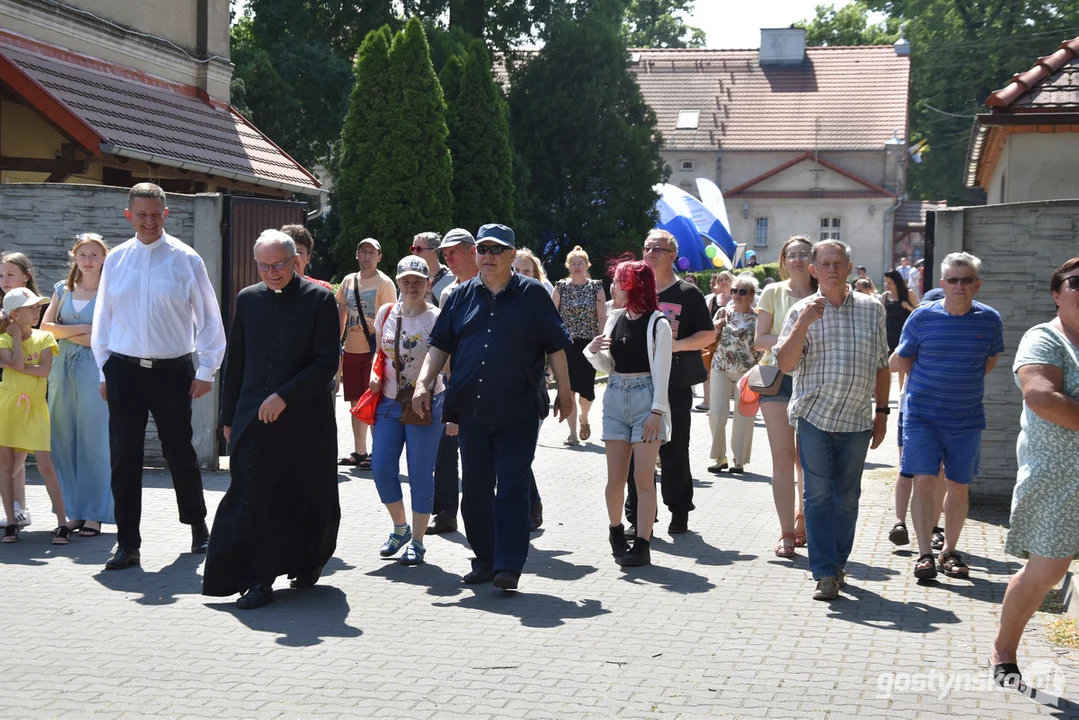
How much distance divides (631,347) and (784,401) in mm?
1118

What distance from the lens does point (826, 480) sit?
741 centimetres

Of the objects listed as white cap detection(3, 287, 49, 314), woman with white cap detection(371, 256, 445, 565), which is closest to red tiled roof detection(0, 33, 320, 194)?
white cap detection(3, 287, 49, 314)

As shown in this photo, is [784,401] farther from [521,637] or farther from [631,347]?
[521,637]

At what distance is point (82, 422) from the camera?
8.91m

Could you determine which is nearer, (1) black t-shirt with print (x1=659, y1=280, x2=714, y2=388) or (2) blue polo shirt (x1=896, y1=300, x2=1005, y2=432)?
(2) blue polo shirt (x1=896, y1=300, x2=1005, y2=432)

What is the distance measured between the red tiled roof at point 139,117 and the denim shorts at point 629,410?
9.79m

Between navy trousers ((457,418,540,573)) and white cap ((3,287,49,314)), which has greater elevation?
white cap ((3,287,49,314))

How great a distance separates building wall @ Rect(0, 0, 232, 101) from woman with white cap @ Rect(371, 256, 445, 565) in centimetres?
1061

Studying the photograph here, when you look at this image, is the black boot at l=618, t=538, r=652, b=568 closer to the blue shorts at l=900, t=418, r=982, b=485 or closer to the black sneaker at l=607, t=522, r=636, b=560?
the black sneaker at l=607, t=522, r=636, b=560

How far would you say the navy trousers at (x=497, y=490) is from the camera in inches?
293

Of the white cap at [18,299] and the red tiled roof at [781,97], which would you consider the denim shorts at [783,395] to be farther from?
the red tiled roof at [781,97]

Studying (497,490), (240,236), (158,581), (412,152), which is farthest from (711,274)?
(158,581)

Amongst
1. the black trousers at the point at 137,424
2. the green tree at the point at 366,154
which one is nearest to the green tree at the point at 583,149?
the green tree at the point at 366,154

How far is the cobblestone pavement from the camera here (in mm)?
→ 5363
